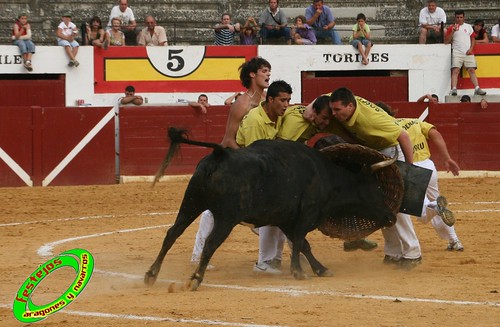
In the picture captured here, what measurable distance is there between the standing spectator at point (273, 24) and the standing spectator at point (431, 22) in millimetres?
2522

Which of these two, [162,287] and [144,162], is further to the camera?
[144,162]

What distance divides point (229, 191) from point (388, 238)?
2.03m

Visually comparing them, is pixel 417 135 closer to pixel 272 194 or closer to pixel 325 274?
pixel 325 274

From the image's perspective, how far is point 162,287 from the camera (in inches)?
330

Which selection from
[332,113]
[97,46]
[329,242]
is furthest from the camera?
[97,46]

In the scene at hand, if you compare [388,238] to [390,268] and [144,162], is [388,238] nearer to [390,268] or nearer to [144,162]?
[390,268]

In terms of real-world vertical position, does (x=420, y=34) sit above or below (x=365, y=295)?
above

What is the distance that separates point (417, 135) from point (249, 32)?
11187 mm

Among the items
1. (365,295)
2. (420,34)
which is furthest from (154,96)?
(365,295)

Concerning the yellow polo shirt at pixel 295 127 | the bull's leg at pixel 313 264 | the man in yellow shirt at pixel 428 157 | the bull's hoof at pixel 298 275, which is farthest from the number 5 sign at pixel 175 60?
the bull's hoof at pixel 298 275

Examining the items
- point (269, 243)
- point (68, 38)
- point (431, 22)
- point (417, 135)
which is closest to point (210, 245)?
point (269, 243)

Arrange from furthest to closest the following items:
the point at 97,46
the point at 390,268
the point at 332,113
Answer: the point at 97,46
the point at 390,268
the point at 332,113

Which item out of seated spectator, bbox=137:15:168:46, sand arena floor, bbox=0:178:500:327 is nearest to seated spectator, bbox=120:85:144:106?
seated spectator, bbox=137:15:168:46

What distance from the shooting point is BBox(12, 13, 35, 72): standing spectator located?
1998 cm
